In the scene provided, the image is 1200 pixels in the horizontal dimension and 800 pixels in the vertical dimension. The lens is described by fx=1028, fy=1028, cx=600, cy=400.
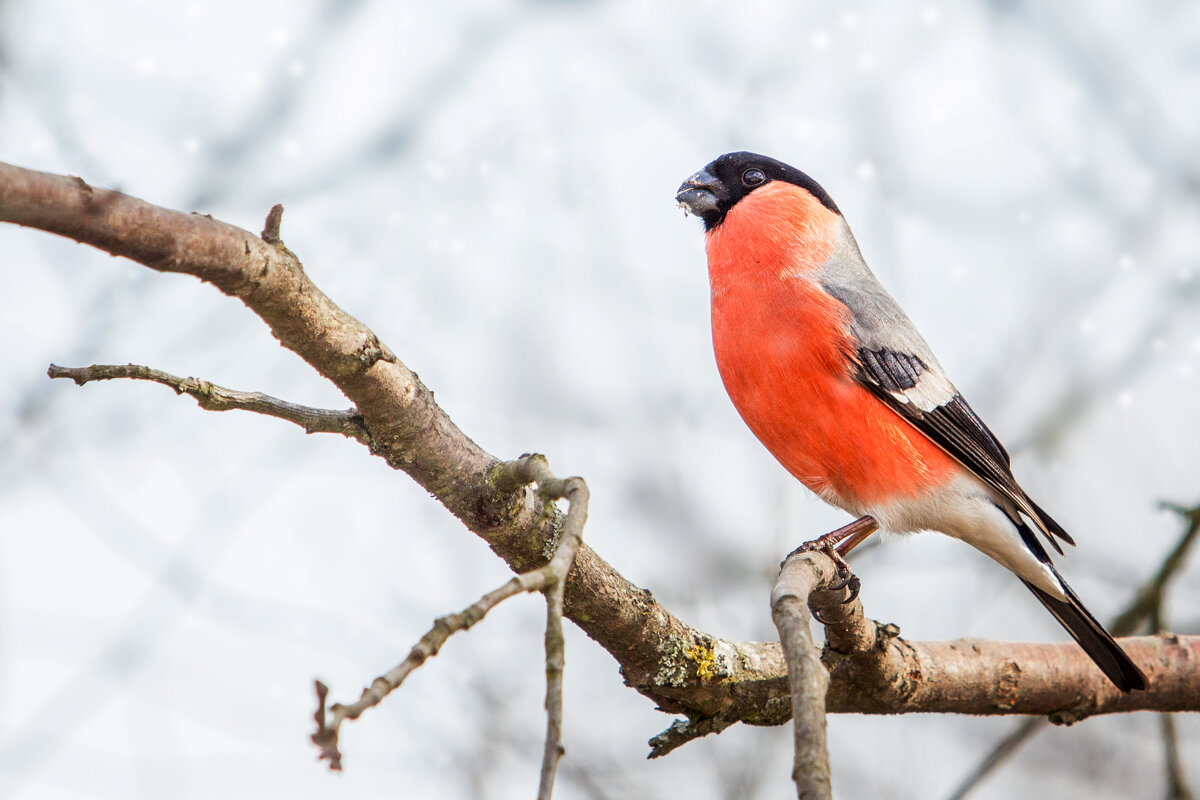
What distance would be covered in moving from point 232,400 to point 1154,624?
11.8 feet

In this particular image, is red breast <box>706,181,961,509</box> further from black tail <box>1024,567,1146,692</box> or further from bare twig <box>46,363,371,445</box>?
bare twig <box>46,363,371,445</box>

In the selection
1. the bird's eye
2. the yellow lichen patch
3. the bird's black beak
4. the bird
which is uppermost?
the bird's eye

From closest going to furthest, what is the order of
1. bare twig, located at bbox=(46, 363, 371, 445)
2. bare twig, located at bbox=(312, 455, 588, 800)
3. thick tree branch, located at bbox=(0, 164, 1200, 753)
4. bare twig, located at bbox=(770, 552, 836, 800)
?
bare twig, located at bbox=(312, 455, 588, 800) → bare twig, located at bbox=(770, 552, 836, 800) → thick tree branch, located at bbox=(0, 164, 1200, 753) → bare twig, located at bbox=(46, 363, 371, 445)

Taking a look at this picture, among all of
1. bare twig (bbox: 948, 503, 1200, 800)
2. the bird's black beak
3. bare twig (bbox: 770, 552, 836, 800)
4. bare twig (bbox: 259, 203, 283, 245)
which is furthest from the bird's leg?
bare twig (bbox: 259, 203, 283, 245)

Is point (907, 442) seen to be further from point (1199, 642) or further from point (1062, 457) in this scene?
point (1062, 457)

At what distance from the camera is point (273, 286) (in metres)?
1.87

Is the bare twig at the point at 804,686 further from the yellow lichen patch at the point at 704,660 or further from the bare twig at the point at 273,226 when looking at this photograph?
the bare twig at the point at 273,226

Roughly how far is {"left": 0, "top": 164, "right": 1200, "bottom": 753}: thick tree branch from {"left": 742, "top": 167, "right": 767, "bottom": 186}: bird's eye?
2.03 meters

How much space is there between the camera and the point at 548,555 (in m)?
2.51

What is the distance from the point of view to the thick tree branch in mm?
1672

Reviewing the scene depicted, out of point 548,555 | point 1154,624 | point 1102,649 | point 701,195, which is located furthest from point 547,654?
point 1154,624

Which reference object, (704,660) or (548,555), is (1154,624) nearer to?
(704,660)

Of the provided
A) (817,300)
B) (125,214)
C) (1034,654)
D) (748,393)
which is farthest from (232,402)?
(1034,654)

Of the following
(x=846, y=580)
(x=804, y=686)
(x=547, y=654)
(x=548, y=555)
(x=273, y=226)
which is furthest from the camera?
(x=846, y=580)
